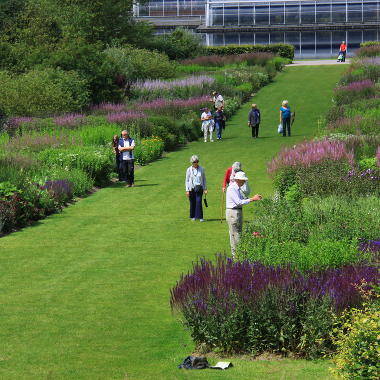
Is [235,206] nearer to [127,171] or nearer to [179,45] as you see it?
[127,171]

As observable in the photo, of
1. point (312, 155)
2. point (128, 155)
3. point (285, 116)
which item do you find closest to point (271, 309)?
point (312, 155)

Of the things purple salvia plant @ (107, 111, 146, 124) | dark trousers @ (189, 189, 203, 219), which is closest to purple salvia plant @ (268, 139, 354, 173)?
dark trousers @ (189, 189, 203, 219)

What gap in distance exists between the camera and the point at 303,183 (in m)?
20.2

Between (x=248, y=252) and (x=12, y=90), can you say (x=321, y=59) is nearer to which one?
(x=12, y=90)

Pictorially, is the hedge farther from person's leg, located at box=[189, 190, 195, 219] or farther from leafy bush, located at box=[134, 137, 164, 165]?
person's leg, located at box=[189, 190, 195, 219]

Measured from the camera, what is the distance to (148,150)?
31484 mm

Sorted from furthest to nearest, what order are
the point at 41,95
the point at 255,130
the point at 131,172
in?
the point at 41,95
the point at 255,130
the point at 131,172

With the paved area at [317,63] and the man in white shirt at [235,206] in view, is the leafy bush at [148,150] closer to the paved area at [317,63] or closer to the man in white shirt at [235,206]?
the man in white shirt at [235,206]

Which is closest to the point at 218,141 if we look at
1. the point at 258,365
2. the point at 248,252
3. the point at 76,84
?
the point at 76,84

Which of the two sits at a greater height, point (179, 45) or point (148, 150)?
point (179, 45)

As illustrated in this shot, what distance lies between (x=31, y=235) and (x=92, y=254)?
257 cm

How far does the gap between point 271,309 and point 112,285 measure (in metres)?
4.29

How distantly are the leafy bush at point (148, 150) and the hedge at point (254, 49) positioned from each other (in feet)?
118

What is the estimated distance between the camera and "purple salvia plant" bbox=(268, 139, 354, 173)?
2156 centimetres
